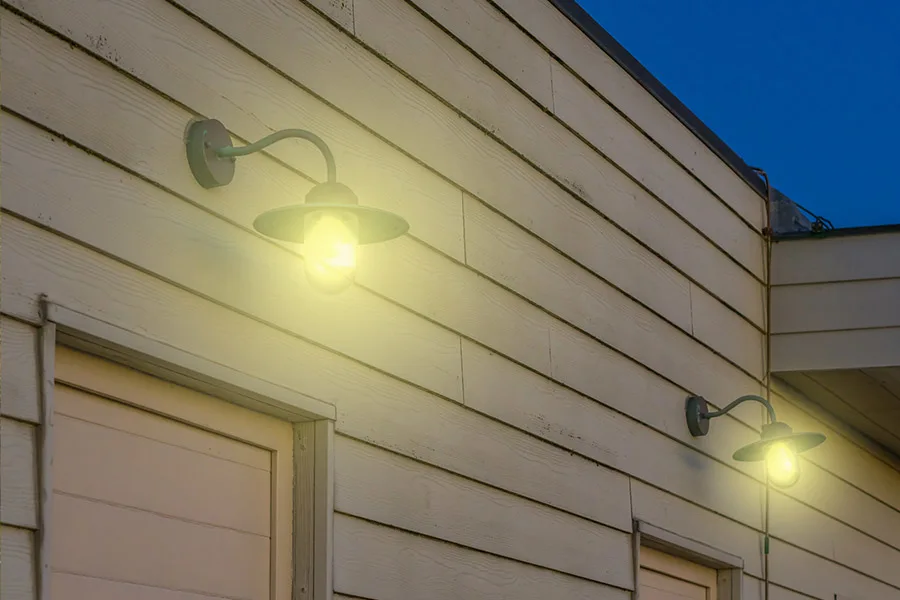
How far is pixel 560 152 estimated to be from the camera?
15.7ft

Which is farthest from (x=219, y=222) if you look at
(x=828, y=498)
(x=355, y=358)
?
(x=828, y=498)

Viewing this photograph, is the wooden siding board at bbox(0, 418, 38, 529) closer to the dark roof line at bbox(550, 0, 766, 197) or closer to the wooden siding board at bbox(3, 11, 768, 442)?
the wooden siding board at bbox(3, 11, 768, 442)

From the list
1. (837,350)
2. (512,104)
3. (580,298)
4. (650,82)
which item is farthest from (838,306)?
(512,104)

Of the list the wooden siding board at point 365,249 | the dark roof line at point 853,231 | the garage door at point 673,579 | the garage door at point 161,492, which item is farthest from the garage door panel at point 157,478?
the dark roof line at point 853,231

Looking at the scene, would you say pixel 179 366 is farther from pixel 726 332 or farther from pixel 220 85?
pixel 726 332

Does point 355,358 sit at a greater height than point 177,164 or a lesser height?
lesser

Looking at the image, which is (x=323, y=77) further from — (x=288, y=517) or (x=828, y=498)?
(x=828, y=498)

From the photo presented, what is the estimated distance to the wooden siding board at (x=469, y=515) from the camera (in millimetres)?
3463

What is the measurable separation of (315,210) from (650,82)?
288cm

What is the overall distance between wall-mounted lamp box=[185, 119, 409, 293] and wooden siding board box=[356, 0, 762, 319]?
769 millimetres

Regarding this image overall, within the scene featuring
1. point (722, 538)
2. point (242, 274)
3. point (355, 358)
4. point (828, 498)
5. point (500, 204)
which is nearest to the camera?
point (242, 274)

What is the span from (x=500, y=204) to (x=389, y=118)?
647mm

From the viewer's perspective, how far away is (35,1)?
2701 mm

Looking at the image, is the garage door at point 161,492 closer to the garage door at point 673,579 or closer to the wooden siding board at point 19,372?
the wooden siding board at point 19,372
